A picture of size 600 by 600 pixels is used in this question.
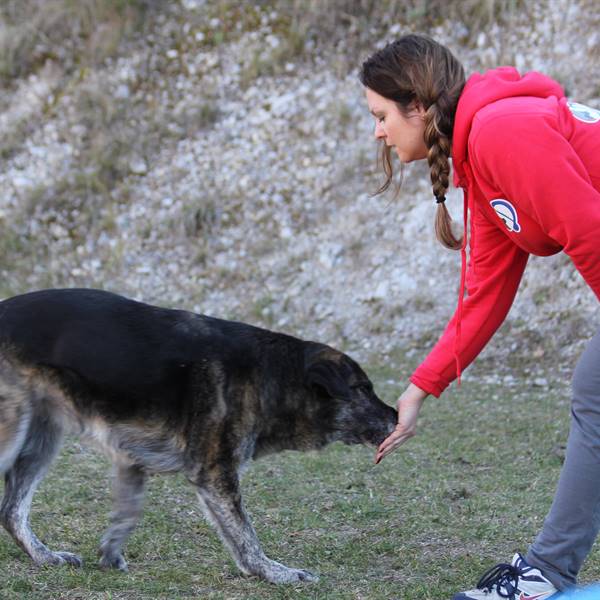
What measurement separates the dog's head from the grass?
52 cm

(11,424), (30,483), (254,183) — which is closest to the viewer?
(11,424)

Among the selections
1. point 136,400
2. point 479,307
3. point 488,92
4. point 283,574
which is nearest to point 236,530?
point 283,574

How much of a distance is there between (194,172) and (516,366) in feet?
16.9

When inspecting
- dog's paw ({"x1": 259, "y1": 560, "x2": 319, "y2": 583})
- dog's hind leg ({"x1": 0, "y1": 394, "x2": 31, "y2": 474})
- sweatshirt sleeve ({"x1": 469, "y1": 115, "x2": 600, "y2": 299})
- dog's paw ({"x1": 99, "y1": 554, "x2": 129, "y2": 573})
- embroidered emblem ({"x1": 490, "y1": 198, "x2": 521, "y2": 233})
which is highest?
sweatshirt sleeve ({"x1": 469, "y1": 115, "x2": 600, "y2": 299})

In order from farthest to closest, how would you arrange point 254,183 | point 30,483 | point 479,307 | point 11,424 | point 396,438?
point 254,183 < point 30,483 < point 11,424 < point 396,438 < point 479,307

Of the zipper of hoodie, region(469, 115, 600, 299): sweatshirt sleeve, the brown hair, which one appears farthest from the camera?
the zipper of hoodie

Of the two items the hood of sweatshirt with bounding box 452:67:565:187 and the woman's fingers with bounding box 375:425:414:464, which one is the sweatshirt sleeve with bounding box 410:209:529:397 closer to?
the woman's fingers with bounding box 375:425:414:464

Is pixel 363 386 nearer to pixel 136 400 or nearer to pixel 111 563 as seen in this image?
pixel 136 400

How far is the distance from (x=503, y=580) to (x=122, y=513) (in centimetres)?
163

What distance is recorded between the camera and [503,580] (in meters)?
3.54

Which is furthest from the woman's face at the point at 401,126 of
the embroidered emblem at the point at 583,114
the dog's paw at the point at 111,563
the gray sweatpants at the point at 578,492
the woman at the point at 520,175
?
the dog's paw at the point at 111,563

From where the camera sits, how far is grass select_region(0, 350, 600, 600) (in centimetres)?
399

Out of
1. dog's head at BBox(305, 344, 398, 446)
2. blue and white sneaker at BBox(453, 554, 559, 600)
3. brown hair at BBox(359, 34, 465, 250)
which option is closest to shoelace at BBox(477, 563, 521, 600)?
blue and white sneaker at BBox(453, 554, 559, 600)

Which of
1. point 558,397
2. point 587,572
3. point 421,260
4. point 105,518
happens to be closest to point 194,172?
point 421,260
